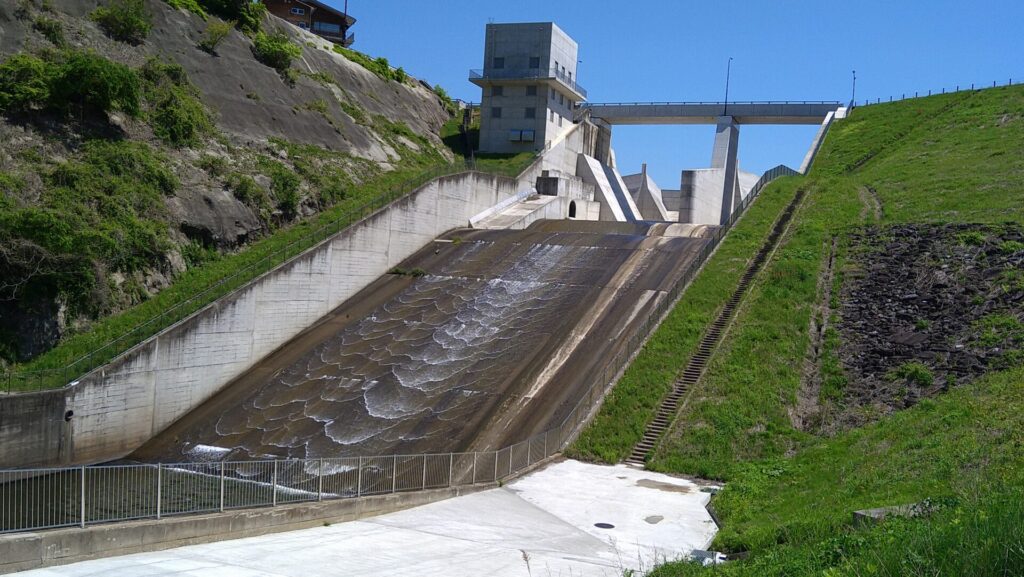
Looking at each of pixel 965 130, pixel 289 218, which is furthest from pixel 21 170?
pixel 965 130

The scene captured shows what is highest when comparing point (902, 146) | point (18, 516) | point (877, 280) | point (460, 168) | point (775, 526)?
point (902, 146)

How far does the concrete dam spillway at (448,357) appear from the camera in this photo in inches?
1005

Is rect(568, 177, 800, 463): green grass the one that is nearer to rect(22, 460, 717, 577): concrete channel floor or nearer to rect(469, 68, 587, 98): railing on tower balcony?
rect(22, 460, 717, 577): concrete channel floor

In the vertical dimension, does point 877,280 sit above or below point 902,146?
below

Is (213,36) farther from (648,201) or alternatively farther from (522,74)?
(648,201)

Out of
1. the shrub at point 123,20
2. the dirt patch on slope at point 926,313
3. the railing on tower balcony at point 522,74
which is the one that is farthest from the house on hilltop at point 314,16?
the dirt patch on slope at point 926,313

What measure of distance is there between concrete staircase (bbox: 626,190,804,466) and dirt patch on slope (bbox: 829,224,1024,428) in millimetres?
3706

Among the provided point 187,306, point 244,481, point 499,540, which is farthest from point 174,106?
point 499,540

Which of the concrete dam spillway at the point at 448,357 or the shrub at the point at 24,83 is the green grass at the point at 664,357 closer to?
the concrete dam spillway at the point at 448,357

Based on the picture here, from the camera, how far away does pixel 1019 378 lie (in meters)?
20.5

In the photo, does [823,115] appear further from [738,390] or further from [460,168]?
[738,390]

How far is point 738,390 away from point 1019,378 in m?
7.19

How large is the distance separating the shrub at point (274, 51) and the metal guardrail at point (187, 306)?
1055 centimetres

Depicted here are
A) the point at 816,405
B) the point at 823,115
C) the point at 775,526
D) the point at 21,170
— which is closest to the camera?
the point at 775,526
